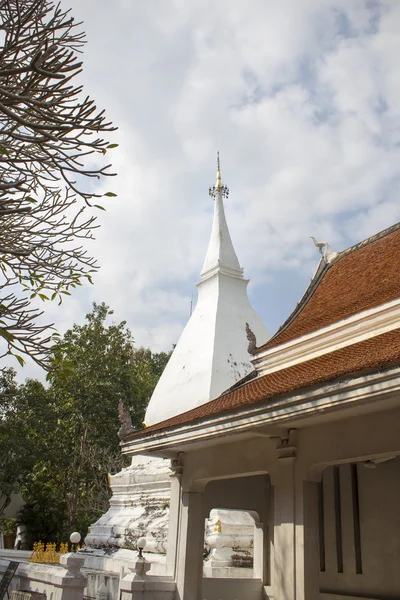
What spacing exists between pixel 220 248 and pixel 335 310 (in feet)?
33.8

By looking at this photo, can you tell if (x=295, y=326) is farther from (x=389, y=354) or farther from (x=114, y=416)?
(x=114, y=416)

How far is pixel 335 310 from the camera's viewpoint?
9.60m

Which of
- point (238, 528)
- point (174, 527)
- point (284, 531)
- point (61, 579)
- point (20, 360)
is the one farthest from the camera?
point (238, 528)

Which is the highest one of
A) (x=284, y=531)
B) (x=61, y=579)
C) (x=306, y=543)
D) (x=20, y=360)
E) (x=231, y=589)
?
(x=20, y=360)

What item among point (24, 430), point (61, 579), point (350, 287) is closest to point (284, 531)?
point (61, 579)

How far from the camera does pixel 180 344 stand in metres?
17.0

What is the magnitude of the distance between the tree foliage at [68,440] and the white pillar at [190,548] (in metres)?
15.1

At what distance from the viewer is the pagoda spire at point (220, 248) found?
18.6 meters

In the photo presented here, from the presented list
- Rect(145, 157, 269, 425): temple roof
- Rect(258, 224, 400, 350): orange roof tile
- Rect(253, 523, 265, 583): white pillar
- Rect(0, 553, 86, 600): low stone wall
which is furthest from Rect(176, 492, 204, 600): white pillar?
Rect(145, 157, 269, 425): temple roof

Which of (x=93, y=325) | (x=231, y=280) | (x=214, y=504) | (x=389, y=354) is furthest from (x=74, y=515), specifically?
(x=389, y=354)

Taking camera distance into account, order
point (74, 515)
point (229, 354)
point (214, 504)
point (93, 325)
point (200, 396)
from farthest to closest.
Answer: point (93, 325), point (74, 515), point (229, 354), point (200, 396), point (214, 504)

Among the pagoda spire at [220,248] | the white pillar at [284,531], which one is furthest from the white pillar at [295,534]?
the pagoda spire at [220,248]

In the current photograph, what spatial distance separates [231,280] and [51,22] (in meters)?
14.2

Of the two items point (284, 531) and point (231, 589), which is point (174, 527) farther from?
point (284, 531)
